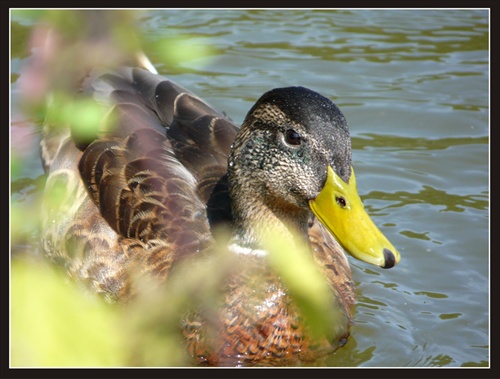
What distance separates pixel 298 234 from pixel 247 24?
5.36 m

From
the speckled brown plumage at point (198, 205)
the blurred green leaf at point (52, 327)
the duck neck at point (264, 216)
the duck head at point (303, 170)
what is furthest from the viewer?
the duck neck at point (264, 216)

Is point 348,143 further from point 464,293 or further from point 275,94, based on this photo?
point 464,293

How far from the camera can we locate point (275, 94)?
4.46 meters

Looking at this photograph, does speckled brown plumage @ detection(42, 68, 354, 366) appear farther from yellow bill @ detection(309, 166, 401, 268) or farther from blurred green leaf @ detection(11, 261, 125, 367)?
blurred green leaf @ detection(11, 261, 125, 367)

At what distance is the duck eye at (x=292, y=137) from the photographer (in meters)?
4.35

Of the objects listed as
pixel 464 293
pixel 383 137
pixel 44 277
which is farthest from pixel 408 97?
pixel 44 277

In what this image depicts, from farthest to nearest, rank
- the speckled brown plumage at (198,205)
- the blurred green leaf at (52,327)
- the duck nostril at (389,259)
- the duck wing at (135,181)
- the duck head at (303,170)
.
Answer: the duck wing at (135,181) < the speckled brown plumage at (198,205) < the duck head at (303,170) < the duck nostril at (389,259) < the blurred green leaf at (52,327)

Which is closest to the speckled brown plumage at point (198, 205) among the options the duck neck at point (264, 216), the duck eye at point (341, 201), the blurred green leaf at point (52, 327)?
the duck neck at point (264, 216)

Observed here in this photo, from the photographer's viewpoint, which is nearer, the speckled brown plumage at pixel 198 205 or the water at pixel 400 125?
the speckled brown plumage at pixel 198 205

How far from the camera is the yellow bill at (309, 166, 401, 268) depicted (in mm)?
4062

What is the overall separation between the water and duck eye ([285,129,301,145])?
1.33 metres

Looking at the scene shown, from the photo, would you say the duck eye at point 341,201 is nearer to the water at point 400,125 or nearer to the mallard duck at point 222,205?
the mallard duck at point 222,205

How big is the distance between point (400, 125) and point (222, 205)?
127 inches

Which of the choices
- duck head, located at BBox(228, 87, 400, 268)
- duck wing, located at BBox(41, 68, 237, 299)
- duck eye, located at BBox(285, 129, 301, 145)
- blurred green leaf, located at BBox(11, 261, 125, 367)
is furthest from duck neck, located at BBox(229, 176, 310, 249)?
blurred green leaf, located at BBox(11, 261, 125, 367)
